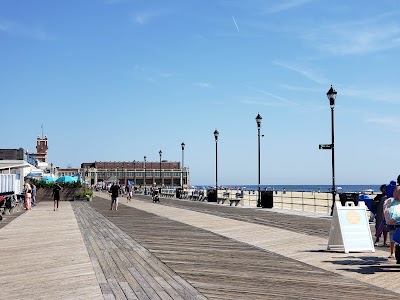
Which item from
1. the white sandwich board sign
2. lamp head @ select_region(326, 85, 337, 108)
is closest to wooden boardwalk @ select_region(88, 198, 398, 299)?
the white sandwich board sign

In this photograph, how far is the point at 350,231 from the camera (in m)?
13.5

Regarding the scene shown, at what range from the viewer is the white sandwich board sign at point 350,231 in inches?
527

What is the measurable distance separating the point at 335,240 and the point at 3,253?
26.2 feet

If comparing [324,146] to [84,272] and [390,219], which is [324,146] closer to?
[390,219]

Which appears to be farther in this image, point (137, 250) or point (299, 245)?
point (299, 245)

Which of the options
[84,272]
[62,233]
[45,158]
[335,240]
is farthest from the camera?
[45,158]

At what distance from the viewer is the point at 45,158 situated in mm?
190000

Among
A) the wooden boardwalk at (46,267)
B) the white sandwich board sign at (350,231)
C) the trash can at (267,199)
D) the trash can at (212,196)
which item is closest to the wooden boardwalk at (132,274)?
the wooden boardwalk at (46,267)

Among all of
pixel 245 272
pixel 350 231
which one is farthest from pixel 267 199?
pixel 245 272

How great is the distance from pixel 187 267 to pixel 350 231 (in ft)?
14.4

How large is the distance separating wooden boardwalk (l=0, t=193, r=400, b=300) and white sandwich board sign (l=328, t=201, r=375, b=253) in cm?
31

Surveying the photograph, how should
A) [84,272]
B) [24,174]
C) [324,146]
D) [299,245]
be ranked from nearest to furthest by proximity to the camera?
[84,272] < [299,245] < [324,146] < [24,174]

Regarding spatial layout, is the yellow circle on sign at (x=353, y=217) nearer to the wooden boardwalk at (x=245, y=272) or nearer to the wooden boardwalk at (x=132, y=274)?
the wooden boardwalk at (x=245, y=272)

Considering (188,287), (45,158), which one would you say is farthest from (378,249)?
(45,158)
